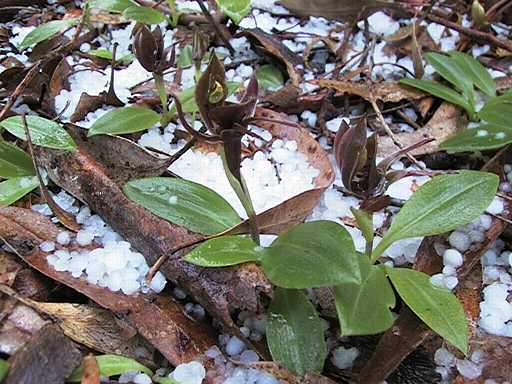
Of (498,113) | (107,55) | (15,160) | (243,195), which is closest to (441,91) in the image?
(498,113)

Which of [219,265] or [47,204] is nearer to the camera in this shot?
[219,265]

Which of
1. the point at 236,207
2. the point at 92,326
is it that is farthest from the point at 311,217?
the point at 92,326

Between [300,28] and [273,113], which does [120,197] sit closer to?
[273,113]

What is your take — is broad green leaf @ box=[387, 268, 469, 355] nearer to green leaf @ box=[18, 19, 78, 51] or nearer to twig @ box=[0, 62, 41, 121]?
twig @ box=[0, 62, 41, 121]

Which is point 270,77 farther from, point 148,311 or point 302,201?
point 148,311

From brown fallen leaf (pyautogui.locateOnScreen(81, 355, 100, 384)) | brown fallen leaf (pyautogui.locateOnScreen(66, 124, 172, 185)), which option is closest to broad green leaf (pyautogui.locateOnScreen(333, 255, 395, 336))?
brown fallen leaf (pyautogui.locateOnScreen(81, 355, 100, 384))

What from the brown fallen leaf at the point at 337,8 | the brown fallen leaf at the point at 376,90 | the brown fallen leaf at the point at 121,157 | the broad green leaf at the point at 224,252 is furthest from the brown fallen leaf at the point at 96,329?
the brown fallen leaf at the point at 337,8
